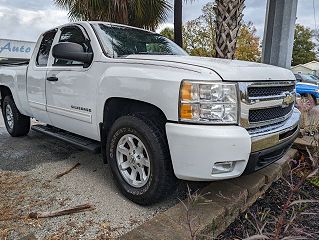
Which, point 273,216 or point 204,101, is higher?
point 204,101

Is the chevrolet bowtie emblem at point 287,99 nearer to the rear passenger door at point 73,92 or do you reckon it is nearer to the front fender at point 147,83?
the front fender at point 147,83

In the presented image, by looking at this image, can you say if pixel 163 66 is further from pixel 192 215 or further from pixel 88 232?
pixel 88 232

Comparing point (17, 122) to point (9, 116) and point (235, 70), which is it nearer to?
point (9, 116)

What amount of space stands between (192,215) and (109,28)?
2.54 meters

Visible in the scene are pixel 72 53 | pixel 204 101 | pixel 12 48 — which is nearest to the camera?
pixel 204 101

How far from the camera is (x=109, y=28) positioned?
12.7 ft

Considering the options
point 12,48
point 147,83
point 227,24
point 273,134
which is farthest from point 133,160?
point 12,48

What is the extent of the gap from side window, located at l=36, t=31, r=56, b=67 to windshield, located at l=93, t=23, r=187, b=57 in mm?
1107

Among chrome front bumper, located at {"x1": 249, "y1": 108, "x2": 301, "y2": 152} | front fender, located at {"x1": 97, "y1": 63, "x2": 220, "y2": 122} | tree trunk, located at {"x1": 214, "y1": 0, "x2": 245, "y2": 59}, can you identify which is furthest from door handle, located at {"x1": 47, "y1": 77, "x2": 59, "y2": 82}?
tree trunk, located at {"x1": 214, "y1": 0, "x2": 245, "y2": 59}

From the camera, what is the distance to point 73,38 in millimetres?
4012

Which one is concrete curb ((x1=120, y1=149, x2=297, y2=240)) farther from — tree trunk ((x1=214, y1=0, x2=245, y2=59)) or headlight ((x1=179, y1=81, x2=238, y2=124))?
tree trunk ((x1=214, y1=0, x2=245, y2=59))

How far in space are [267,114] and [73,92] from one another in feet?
7.16

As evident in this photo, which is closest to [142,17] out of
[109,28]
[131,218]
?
[109,28]

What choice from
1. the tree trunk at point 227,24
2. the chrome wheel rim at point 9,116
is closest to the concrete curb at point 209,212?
the tree trunk at point 227,24
